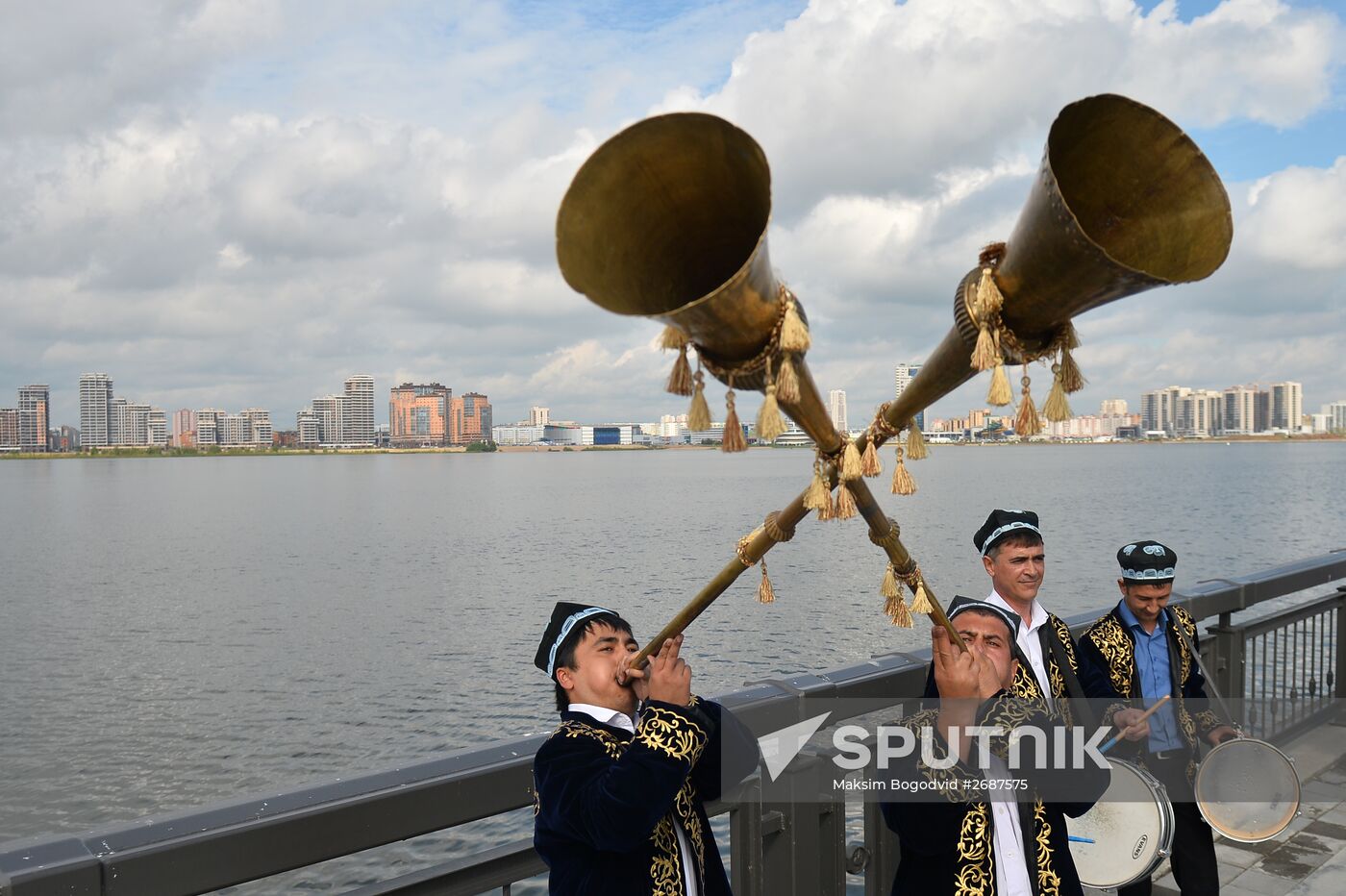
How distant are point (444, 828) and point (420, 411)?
7539 inches

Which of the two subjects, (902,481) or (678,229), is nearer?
(678,229)

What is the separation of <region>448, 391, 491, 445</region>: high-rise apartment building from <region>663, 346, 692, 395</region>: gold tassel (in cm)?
18747

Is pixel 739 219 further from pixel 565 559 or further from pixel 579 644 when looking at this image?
pixel 565 559

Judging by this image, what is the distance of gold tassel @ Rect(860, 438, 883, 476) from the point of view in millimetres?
2211

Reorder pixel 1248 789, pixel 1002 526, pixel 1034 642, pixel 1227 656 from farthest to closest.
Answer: pixel 1227 656 < pixel 1248 789 < pixel 1002 526 < pixel 1034 642

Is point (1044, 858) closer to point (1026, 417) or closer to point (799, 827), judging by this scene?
point (799, 827)

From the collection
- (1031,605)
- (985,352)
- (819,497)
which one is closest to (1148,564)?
(1031,605)

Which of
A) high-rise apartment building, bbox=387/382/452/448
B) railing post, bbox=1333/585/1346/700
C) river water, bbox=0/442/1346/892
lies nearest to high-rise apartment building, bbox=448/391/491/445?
high-rise apartment building, bbox=387/382/452/448

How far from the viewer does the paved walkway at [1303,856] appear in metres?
5.04

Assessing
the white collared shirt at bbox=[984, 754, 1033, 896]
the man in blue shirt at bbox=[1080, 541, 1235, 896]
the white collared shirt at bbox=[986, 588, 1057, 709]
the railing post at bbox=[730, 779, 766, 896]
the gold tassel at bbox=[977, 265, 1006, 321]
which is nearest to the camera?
the gold tassel at bbox=[977, 265, 1006, 321]

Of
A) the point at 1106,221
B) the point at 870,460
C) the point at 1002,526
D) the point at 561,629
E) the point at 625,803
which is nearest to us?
the point at 1106,221

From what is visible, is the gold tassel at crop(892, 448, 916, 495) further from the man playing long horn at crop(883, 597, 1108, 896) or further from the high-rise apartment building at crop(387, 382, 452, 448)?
the high-rise apartment building at crop(387, 382, 452, 448)

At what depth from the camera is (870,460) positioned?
2.27 m

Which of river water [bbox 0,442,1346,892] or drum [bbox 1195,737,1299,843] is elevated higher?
drum [bbox 1195,737,1299,843]
